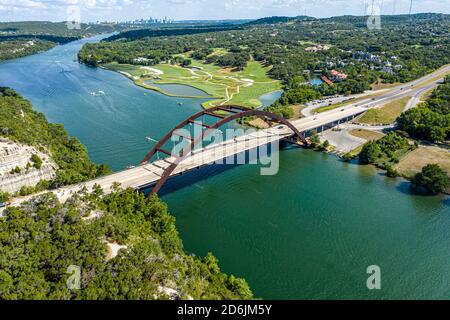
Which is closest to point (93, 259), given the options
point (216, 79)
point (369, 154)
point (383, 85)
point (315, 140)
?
point (369, 154)

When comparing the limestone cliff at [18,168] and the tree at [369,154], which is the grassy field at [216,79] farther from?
the limestone cliff at [18,168]

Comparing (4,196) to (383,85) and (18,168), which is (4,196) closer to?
(18,168)

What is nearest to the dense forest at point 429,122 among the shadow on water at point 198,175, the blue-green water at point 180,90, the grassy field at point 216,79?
the shadow on water at point 198,175

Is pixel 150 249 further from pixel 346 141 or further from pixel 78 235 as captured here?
pixel 346 141

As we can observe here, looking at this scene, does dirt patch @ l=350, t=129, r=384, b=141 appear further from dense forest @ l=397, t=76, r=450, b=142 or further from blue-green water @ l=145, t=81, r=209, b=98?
blue-green water @ l=145, t=81, r=209, b=98

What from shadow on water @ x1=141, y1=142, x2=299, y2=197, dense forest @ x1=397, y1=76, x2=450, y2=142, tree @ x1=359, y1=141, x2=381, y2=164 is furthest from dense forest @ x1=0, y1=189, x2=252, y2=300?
dense forest @ x1=397, y1=76, x2=450, y2=142
